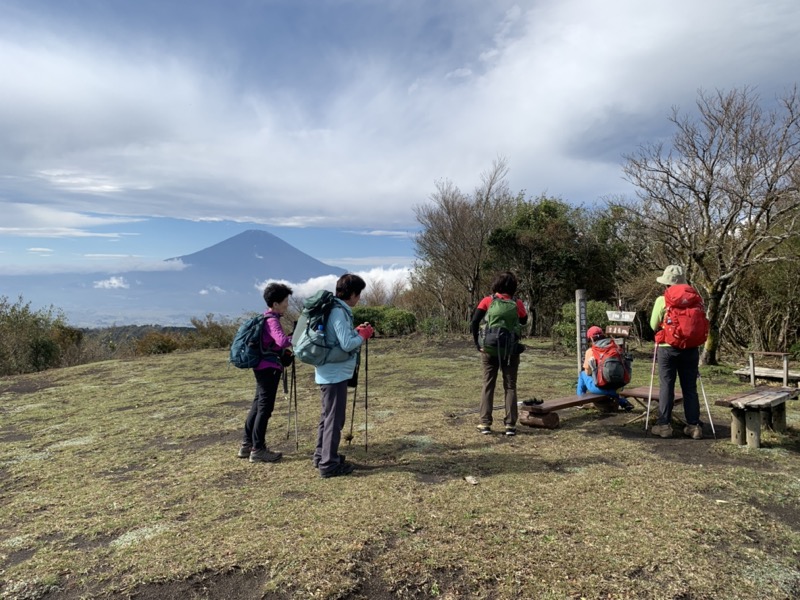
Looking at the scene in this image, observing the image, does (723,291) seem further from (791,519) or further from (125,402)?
(125,402)

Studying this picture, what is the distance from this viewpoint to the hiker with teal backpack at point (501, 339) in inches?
215

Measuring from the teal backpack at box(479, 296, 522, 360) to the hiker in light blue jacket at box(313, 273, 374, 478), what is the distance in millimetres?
1581

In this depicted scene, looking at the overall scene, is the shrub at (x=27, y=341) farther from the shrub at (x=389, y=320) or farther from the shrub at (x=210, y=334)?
the shrub at (x=389, y=320)

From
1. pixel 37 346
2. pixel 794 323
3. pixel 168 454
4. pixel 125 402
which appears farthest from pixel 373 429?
pixel 37 346

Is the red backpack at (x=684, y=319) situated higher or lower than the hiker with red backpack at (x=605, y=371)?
higher

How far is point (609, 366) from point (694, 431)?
115 cm

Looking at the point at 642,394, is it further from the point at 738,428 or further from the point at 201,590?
the point at 201,590

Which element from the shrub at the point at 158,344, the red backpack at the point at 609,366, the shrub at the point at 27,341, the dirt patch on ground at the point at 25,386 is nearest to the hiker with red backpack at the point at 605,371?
the red backpack at the point at 609,366

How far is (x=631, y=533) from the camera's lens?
10.9 ft

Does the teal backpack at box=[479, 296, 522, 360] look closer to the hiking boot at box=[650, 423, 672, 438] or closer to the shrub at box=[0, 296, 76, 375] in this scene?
the hiking boot at box=[650, 423, 672, 438]

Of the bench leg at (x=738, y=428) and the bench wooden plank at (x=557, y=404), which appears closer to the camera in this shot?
the bench leg at (x=738, y=428)

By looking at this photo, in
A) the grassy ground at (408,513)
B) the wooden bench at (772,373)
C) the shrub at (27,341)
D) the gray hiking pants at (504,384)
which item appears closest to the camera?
the grassy ground at (408,513)

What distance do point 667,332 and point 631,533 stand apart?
8.80 ft

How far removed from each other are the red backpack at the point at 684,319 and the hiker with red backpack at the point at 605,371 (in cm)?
103
